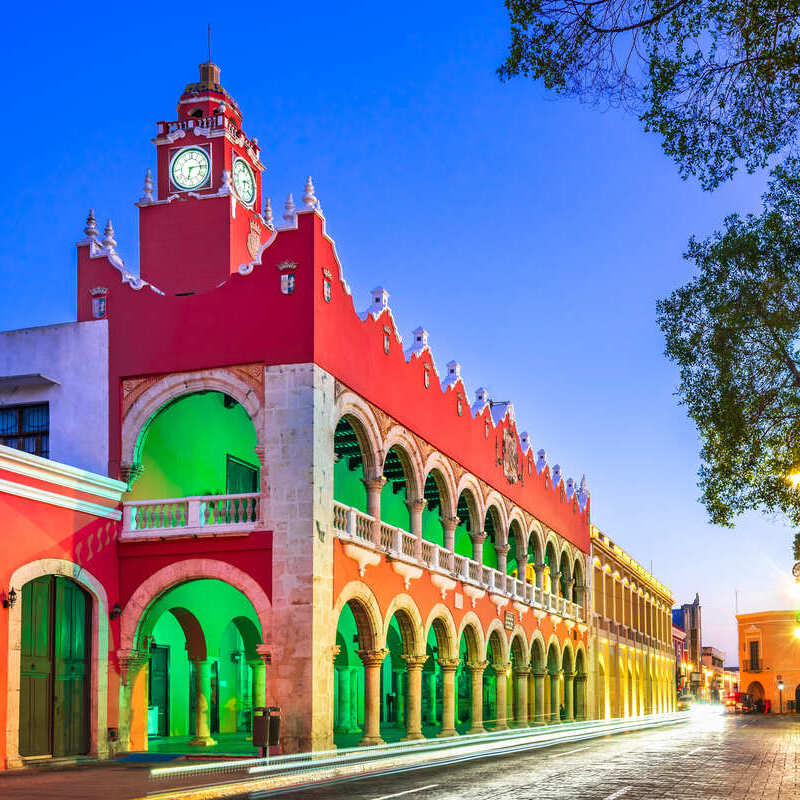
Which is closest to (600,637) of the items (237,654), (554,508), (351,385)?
(554,508)

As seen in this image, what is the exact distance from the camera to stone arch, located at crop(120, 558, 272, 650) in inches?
846

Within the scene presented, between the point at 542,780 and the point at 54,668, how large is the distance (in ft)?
29.7

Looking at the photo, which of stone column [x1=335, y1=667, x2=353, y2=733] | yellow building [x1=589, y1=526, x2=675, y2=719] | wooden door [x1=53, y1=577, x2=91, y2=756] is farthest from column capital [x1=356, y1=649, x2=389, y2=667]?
yellow building [x1=589, y1=526, x2=675, y2=719]

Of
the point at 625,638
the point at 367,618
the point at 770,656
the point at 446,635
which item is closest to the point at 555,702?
the point at 446,635

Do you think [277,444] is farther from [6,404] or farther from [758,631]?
[758,631]

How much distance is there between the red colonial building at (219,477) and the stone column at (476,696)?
0.33ft

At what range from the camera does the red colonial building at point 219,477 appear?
2086 centimetres

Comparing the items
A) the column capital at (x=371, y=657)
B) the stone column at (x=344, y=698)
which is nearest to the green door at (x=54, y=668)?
the column capital at (x=371, y=657)

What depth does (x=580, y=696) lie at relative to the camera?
1817 inches

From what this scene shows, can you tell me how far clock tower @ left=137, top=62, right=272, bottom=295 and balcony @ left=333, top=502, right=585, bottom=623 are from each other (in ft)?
25.7

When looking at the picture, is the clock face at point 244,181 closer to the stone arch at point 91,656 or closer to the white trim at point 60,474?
the white trim at point 60,474

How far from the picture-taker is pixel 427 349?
2933 cm

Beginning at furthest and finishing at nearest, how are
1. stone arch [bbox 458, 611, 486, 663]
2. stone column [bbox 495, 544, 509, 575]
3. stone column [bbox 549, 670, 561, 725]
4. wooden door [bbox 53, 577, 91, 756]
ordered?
stone column [bbox 549, 670, 561, 725], stone column [bbox 495, 544, 509, 575], stone arch [bbox 458, 611, 486, 663], wooden door [bbox 53, 577, 91, 756]

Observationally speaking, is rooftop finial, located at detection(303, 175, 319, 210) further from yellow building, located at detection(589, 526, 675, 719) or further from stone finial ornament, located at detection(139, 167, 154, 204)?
yellow building, located at detection(589, 526, 675, 719)
